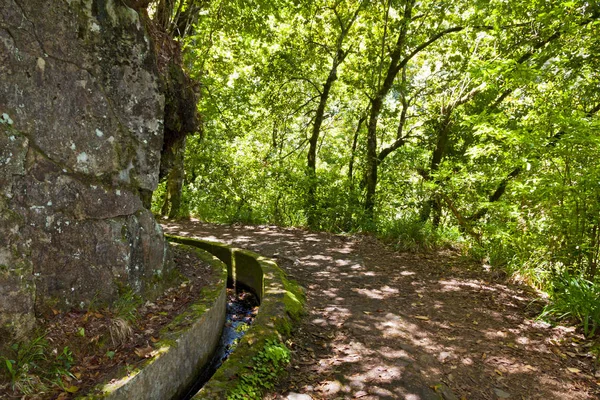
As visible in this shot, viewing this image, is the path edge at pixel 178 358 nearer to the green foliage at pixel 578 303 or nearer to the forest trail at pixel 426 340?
the forest trail at pixel 426 340

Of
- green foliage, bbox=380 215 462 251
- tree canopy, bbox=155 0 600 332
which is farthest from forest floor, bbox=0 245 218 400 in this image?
green foliage, bbox=380 215 462 251

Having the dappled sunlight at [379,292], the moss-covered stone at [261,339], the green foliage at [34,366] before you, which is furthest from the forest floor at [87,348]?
the dappled sunlight at [379,292]

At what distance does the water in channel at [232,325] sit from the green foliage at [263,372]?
1061 mm

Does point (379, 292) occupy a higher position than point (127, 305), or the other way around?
point (127, 305)

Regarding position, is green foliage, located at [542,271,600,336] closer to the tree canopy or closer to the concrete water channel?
the tree canopy

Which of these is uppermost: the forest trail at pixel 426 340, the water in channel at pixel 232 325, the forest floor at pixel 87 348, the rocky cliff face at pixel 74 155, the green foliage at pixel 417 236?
the rocky cliff face at pixel 74 155

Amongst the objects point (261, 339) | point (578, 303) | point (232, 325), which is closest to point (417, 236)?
point (578, 303)

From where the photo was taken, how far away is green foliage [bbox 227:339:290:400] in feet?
9.72

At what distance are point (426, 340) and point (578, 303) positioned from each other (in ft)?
6.70

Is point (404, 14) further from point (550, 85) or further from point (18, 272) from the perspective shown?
point (18, 272)

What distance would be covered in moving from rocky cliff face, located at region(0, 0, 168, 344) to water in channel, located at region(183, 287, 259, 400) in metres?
1.22

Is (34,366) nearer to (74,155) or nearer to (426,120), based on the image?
(74,155)

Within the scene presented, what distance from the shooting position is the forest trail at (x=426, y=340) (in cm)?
335

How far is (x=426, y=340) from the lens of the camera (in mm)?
4141
